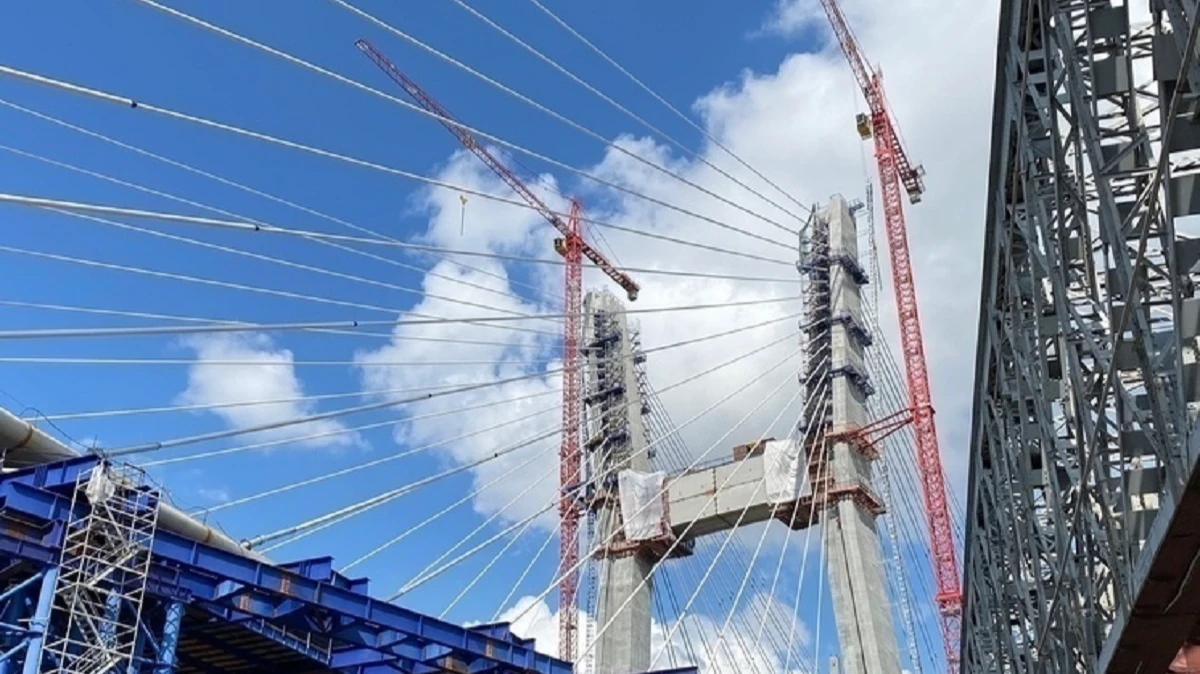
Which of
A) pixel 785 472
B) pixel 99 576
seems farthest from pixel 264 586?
pixel 785 472

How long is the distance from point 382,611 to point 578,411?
90.3 ft

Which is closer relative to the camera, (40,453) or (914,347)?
(40,453)

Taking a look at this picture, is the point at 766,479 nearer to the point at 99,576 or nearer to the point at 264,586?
the point at 264,586

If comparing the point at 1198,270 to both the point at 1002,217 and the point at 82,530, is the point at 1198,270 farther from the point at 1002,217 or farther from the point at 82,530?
the point at 82,530

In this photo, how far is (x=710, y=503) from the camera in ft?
156

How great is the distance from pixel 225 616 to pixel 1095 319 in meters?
20.4

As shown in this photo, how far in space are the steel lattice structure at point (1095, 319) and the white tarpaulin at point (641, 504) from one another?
94.9 ft

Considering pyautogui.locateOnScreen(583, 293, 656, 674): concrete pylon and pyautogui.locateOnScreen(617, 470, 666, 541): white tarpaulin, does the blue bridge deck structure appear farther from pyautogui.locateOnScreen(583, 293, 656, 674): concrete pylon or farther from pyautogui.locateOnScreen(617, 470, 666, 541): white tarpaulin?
pyautogui.locateOnScreen(617, 470, 666, 541): white tarpaulin

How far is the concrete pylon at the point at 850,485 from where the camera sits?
133 feet

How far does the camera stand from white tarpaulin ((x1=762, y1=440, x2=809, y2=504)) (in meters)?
45.5

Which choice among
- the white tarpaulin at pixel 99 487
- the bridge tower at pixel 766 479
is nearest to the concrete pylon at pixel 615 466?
the bridge tower at pixel 766 479

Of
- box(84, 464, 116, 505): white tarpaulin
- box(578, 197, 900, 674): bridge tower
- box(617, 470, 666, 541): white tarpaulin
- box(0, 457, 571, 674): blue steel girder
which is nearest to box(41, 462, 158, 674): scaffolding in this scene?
box(84, 464, 116, 505): white tarpaulin

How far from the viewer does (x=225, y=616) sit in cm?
2794

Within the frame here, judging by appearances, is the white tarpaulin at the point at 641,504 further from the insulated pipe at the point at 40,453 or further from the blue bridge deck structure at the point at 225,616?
the insulated pipe at the point at 40,453
